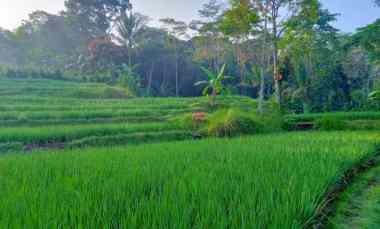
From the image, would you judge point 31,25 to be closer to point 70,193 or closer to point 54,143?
point 54,143

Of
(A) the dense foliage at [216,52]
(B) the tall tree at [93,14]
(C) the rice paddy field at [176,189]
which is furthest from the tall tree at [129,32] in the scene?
(C) the rice paddy field at [176,189]

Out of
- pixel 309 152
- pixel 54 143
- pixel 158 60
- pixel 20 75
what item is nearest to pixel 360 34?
pixel 309 152

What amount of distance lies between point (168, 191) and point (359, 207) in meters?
2.00

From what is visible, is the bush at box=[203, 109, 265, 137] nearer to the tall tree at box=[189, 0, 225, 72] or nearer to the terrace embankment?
the terrace embankment

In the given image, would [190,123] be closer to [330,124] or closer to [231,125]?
[231,125]

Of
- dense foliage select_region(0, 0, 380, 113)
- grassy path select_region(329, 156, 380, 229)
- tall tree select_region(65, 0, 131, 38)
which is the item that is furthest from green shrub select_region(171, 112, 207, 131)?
tall tree select_region(65, 0, 131, 38)

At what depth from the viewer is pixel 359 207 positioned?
8.97 feet

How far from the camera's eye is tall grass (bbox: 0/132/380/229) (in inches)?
75.1

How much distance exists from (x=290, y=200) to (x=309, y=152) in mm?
2606

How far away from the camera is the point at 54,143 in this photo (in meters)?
6.93

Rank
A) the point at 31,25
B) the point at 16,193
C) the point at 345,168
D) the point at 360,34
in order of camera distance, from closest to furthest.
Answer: the point at 16,193, the point at 345,168, the point at 360,34, the point at 31,25

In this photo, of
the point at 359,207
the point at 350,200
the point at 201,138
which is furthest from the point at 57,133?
the point at 359,207

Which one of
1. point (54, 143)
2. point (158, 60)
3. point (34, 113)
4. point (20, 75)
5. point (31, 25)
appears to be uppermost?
point (31, 25)

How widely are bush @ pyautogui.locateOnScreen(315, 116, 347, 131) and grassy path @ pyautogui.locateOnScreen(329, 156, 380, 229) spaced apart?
6357mm
